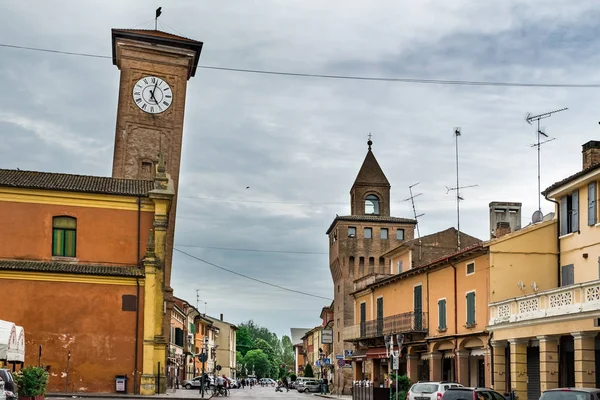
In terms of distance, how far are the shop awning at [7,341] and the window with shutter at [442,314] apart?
22.5 metres

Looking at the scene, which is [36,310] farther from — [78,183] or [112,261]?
[78,183]

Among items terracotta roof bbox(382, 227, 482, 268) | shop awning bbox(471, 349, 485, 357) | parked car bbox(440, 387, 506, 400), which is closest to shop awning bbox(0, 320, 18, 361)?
parked car bbox(440, 387, 506, 400)

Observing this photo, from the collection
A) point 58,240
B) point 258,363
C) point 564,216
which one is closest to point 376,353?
point 58,240

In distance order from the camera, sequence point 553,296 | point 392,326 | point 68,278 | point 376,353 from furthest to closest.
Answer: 1. point 376,353
2. point 392,326
3. point 68,278
4. point 553,296

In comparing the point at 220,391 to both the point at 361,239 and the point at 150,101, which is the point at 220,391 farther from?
the point at 150,101

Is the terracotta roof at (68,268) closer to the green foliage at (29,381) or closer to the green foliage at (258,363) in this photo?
the green foliage at (29,381)

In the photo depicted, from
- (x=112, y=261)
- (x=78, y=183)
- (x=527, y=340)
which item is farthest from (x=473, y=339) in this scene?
(x=78, y=183)

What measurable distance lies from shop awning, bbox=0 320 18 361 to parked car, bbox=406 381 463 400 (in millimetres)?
14812

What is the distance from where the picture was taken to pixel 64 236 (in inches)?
1731

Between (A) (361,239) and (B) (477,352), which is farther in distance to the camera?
(A) (361,239)

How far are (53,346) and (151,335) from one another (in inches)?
192

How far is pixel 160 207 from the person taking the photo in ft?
147

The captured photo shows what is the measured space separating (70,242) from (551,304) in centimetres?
2641

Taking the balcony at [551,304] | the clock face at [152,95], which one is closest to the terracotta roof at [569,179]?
the balcony at [551,304]
